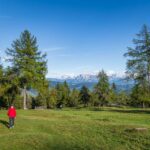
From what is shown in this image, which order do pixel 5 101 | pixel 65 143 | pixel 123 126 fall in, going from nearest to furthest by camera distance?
pixel 65 143
pixel 123 126
pixel 5 101

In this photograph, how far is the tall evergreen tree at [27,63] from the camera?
44938 millimetres

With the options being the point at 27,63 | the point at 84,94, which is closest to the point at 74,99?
the point at 84,94

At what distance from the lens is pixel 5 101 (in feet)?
236

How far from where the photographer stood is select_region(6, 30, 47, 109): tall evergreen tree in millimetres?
44938

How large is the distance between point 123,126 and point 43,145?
26.2 feet

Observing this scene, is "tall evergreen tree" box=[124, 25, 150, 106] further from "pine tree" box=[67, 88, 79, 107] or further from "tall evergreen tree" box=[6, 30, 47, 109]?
"pine tree" box=[67, 88, 79, 107]

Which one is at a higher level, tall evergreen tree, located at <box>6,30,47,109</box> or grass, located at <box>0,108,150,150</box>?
tall evergreen tree, located at <box>6,30,47,109</box>

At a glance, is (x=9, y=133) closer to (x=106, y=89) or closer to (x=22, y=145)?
(x=22, y=145)

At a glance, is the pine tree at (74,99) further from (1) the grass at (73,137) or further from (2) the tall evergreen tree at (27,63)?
(1) the grass at (73,137)

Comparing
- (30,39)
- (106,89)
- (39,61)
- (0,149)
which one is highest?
(30,39)

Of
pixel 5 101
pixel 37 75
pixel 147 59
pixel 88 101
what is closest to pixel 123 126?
pixel 147 59

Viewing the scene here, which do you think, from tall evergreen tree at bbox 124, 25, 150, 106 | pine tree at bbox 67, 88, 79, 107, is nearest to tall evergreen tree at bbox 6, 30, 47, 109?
tall evergreen tree at bbox 124, 25, 150, 106

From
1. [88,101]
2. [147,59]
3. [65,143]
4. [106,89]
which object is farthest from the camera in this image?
[88,101]

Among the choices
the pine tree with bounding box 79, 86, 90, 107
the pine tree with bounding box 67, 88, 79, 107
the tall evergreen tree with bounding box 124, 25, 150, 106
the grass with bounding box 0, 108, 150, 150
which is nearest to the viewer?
the grass with bounding box 0, 108, 150, 150
